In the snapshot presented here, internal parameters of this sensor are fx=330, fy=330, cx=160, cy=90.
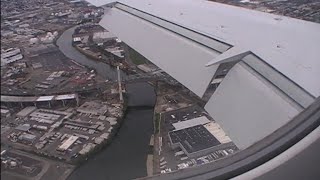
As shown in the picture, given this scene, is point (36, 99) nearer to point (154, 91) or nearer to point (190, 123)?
point (190, 123)

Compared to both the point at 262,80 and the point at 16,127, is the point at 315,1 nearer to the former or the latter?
the point at 262,80

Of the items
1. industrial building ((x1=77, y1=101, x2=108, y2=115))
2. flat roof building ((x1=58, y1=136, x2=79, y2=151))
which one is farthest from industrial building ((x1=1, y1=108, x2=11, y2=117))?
industrial building ((x1=77, y1=101, x2=108, y2=115))

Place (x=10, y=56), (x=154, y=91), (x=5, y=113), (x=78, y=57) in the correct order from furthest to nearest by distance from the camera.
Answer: (x=154, y=91) → (x=78, y=57) → (x=10, y=56) → (x=5, y=113)

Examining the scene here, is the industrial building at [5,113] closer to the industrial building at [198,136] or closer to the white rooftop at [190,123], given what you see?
the industrial building at [198,136]

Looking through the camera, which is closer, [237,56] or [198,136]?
[198,136]

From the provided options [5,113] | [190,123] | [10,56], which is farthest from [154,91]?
[5,113]

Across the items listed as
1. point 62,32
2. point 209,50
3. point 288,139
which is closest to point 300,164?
point 288,139
